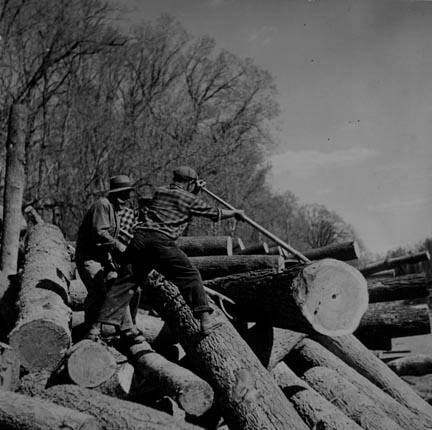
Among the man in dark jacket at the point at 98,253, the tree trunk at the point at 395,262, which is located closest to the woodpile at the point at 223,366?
the man in dark jacket at the point at 98,253

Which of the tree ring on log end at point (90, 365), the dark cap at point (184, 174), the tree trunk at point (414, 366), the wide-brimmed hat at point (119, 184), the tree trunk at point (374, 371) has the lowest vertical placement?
the tree trunk at point (414, 366)

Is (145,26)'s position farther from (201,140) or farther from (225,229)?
(225,229)

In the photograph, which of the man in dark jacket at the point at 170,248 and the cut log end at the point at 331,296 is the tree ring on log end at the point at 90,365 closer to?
the man in dark jacket at the point at 170,248

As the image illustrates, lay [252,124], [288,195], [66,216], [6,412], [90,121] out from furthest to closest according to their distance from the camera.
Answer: [288,195] < [252,124] < [90,121] < [66,216] < [6,412]

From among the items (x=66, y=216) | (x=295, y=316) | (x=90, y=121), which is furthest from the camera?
(x=90, y=121)

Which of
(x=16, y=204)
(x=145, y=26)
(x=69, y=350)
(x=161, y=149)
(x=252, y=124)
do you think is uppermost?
(x=145, y=26)

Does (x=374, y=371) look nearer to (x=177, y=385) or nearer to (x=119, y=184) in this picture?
(x=177, y=385)

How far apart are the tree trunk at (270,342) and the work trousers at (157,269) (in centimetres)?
103

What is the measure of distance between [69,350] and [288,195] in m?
41.5

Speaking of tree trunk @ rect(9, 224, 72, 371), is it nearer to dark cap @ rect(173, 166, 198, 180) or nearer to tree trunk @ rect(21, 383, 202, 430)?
tree trunk @ rect(21, 383, 202, 430)

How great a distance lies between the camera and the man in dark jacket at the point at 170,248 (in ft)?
17.7

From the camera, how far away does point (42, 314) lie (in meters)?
5.72

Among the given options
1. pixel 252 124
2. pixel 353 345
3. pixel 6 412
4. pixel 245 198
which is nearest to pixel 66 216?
pixel 245 198

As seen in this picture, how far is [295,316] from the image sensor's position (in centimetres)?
523
